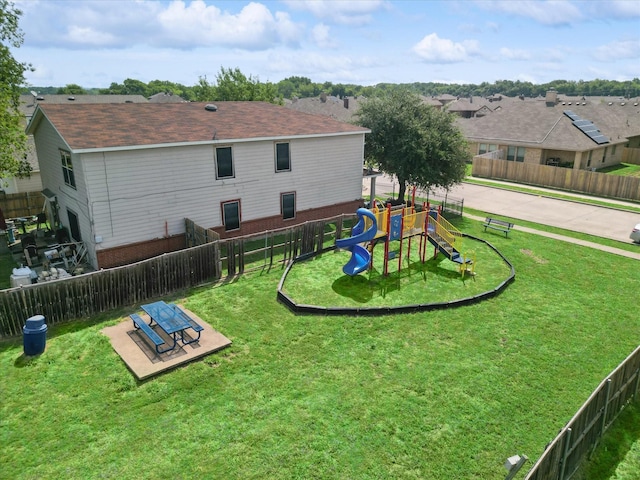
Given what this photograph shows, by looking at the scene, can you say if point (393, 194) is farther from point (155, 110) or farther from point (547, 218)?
point (155, 110)

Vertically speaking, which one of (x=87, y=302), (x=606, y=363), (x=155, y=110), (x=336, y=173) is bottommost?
(x=606, y=363)

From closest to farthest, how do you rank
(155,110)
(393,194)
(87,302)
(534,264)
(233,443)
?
(233,443) < (87,302) < (534,264) < (155,110) < (393,194)

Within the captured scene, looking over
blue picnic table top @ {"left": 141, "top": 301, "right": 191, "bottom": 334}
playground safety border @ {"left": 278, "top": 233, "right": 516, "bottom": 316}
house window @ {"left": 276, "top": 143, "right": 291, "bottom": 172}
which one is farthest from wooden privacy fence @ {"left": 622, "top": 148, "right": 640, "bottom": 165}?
blue picnic table top @ {"left": 141, "top": 301, "right": 191, "bottom": 334}

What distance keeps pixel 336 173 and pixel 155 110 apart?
1054cm

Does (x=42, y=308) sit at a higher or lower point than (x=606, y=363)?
higher

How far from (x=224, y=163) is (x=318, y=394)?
13.7 metres

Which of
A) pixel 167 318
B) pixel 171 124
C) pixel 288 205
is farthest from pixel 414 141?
pixel 167 318

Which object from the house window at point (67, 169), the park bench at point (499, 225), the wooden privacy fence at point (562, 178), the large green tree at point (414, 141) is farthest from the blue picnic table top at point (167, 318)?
the wooden privacy fence at point (562, 178)

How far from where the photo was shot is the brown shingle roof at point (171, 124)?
18.9 metres

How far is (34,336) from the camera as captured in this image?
12836 mm

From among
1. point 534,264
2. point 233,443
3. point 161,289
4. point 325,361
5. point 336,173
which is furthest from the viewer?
point 336,173

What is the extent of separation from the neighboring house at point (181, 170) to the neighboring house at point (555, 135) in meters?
26.9

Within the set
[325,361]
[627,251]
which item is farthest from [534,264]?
[325,361]

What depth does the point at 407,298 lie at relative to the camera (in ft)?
56.1
